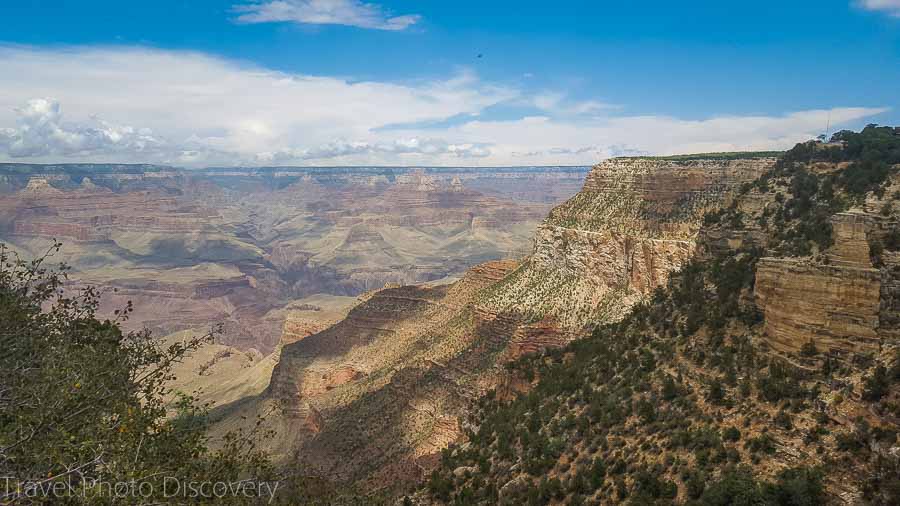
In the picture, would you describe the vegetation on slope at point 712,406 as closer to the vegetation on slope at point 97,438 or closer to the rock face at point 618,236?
the vegetation on slope at point 97,438

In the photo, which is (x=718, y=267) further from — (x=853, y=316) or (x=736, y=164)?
Result: (x=736, y=164)

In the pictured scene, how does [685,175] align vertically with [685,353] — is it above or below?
above

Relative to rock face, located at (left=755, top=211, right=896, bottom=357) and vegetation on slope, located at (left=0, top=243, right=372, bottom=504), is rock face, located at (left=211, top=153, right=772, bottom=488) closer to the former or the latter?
rock face, located at (left=755, top=211, right=896, bottom=357)

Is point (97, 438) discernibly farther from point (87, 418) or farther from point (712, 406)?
point (712, 406)

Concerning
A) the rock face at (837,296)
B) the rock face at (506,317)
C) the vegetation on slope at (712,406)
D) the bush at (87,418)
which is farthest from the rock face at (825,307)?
the rock face at (506,317)

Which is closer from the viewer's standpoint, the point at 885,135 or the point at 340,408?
the point at 885,135

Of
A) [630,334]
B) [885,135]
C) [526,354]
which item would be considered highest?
[885,135]

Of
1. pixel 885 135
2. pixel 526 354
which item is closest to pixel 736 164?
pixel 885 135
